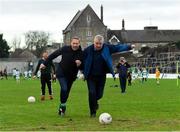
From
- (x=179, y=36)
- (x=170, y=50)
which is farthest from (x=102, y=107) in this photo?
(x=179, y=36)

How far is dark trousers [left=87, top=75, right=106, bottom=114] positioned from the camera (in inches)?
569

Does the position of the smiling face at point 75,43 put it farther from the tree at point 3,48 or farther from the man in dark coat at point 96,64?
the tree at point 3,48

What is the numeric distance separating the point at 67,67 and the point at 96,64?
0.90 meters

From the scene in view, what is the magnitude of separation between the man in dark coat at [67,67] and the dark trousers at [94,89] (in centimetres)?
59

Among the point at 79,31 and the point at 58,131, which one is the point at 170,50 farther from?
the point at 58,131

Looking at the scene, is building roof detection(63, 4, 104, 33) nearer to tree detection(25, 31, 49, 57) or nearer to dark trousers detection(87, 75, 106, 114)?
tree detection(25, 31, 49, 57)

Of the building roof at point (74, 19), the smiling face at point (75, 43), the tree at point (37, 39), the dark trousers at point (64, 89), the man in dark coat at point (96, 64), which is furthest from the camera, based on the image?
the tree at point (37, 39)

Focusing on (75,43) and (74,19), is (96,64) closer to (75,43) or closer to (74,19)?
(75,43)

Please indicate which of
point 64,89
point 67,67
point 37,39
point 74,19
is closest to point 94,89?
point 64,89

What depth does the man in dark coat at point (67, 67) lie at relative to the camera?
14.8m

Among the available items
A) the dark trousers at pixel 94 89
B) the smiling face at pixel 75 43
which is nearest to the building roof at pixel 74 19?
the smiling face at pixel 75 43

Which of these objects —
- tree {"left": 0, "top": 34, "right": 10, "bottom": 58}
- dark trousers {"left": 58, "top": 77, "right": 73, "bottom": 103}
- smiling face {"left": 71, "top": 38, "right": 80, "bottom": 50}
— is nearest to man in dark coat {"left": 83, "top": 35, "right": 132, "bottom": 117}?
smiling face {"left": 71, "top": 38, "right": 80, "bottom": 50}

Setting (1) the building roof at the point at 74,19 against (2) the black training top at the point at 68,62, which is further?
(1) the building roof at the point at 74,19

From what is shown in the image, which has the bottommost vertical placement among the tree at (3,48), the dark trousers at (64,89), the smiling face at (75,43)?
the dark trousers at (64,89)
